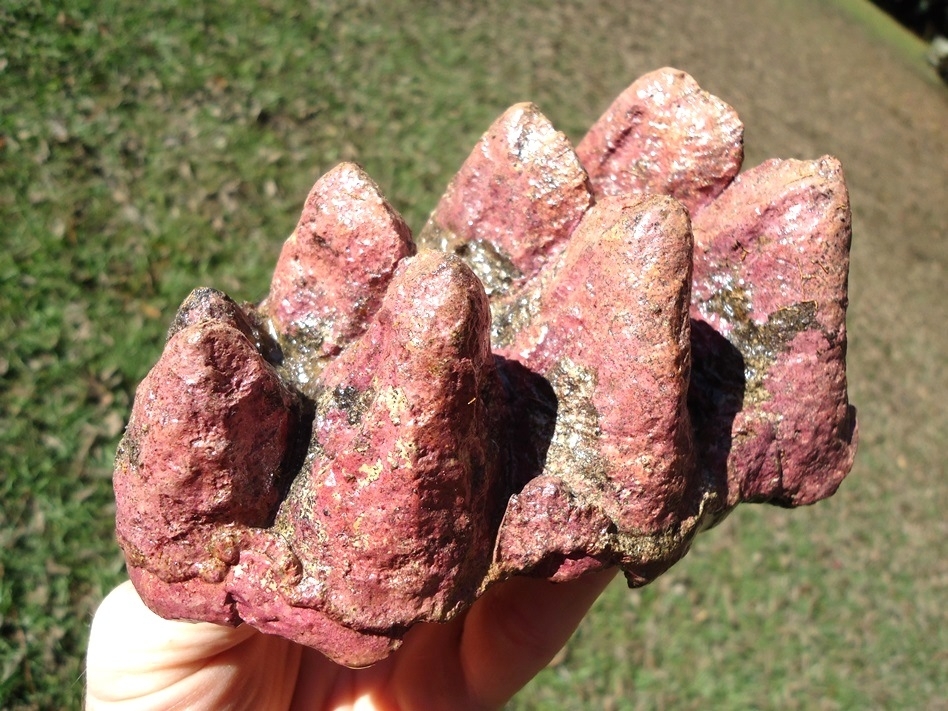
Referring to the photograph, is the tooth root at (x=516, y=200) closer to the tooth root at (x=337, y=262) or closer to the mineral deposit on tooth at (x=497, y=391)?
the mineral deposit on tooth at (x=497, y=391)

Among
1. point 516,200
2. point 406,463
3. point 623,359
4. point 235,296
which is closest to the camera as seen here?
point 406,463

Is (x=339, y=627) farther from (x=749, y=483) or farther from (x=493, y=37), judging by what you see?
(x=493, y=37)

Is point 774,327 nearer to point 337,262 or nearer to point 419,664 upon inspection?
point 337,262

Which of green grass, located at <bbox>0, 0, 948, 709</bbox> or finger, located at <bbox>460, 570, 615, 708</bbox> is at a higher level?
finger, located at <bbox>460, 570, 615, 708</bbox>

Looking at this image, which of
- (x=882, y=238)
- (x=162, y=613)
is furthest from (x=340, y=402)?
(x=882, y=238)

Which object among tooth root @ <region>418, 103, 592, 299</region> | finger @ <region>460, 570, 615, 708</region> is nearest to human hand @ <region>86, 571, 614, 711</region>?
finger @ <region>460, 570, 615, 708</region>

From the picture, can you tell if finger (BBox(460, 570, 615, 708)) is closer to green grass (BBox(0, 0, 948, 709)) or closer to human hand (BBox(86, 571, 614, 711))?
human hand (BBox(86, 571, 614, 711))

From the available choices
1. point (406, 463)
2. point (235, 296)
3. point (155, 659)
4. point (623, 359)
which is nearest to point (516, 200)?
point (623, 359)

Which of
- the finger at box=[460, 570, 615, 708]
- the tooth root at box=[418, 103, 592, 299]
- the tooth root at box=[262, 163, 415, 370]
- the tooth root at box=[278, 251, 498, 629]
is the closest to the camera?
the tooth root at box=[278, 251, 498, 629]
